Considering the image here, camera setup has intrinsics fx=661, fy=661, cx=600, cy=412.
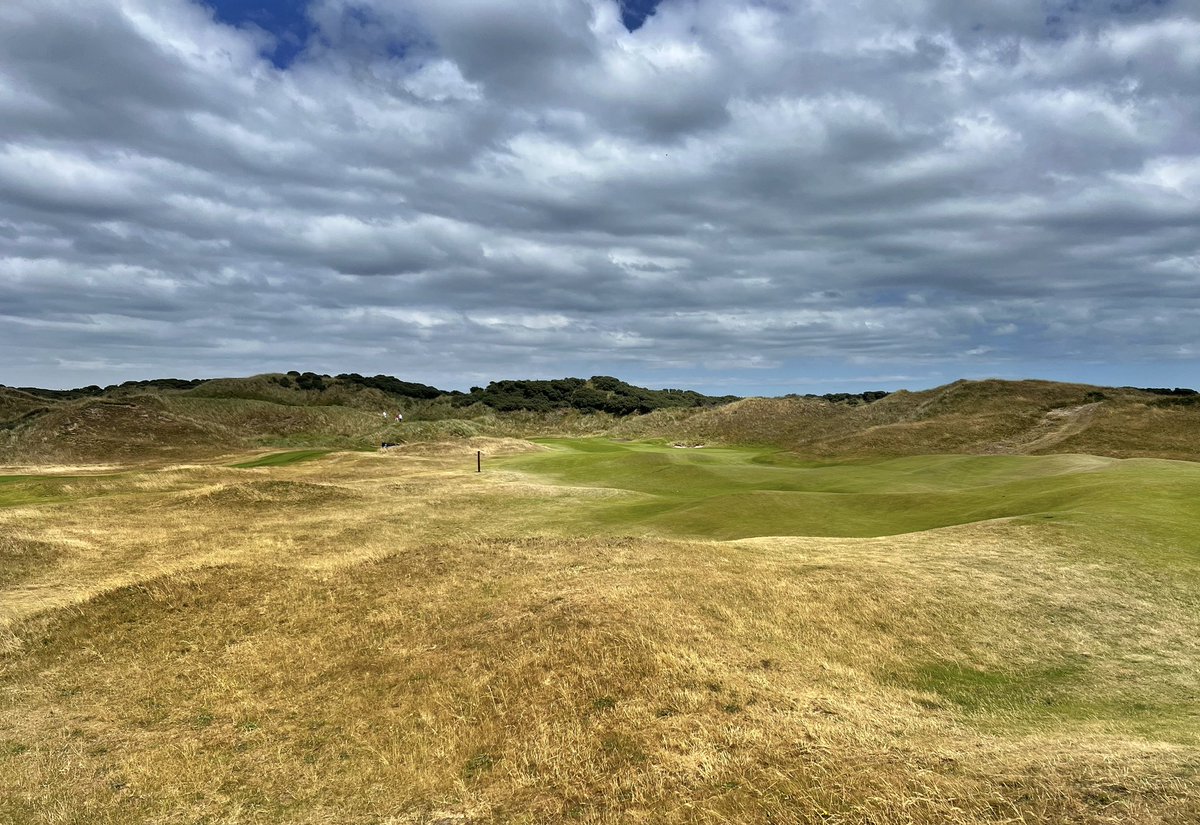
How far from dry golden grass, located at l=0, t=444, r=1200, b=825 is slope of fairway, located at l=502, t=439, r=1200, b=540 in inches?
240

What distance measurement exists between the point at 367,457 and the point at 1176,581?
206 feet

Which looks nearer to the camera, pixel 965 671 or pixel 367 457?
pixel 965 671

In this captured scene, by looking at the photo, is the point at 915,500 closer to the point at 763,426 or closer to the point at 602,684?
the point at 602,684

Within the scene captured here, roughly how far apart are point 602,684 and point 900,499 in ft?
95.7

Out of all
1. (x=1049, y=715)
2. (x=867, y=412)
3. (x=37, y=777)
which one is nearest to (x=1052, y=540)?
(x=1049, y=715)

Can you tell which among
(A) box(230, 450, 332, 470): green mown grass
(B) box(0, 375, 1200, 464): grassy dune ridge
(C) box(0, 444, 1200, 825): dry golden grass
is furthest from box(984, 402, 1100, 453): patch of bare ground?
(A) box(230, 450, 332, 470): green mown grass

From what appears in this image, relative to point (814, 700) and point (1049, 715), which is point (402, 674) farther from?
point (1049, 715)

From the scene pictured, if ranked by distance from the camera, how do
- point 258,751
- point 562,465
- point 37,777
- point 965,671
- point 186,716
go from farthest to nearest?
1. point 562,465
2. point 965,671
3. point 186,716
4. point 258,751
5. point 37,777

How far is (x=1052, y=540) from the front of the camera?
2255cm

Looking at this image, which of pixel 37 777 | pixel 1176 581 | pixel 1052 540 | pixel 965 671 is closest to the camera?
pixel 37 777

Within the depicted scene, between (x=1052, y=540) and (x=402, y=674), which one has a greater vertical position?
(x=1052, y=540)

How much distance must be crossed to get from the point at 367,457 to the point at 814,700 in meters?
61.6

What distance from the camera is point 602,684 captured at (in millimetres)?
12109

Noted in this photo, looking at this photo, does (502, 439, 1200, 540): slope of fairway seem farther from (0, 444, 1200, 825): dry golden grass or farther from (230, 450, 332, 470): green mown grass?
(230, 450, 332, 470): green mown grass
